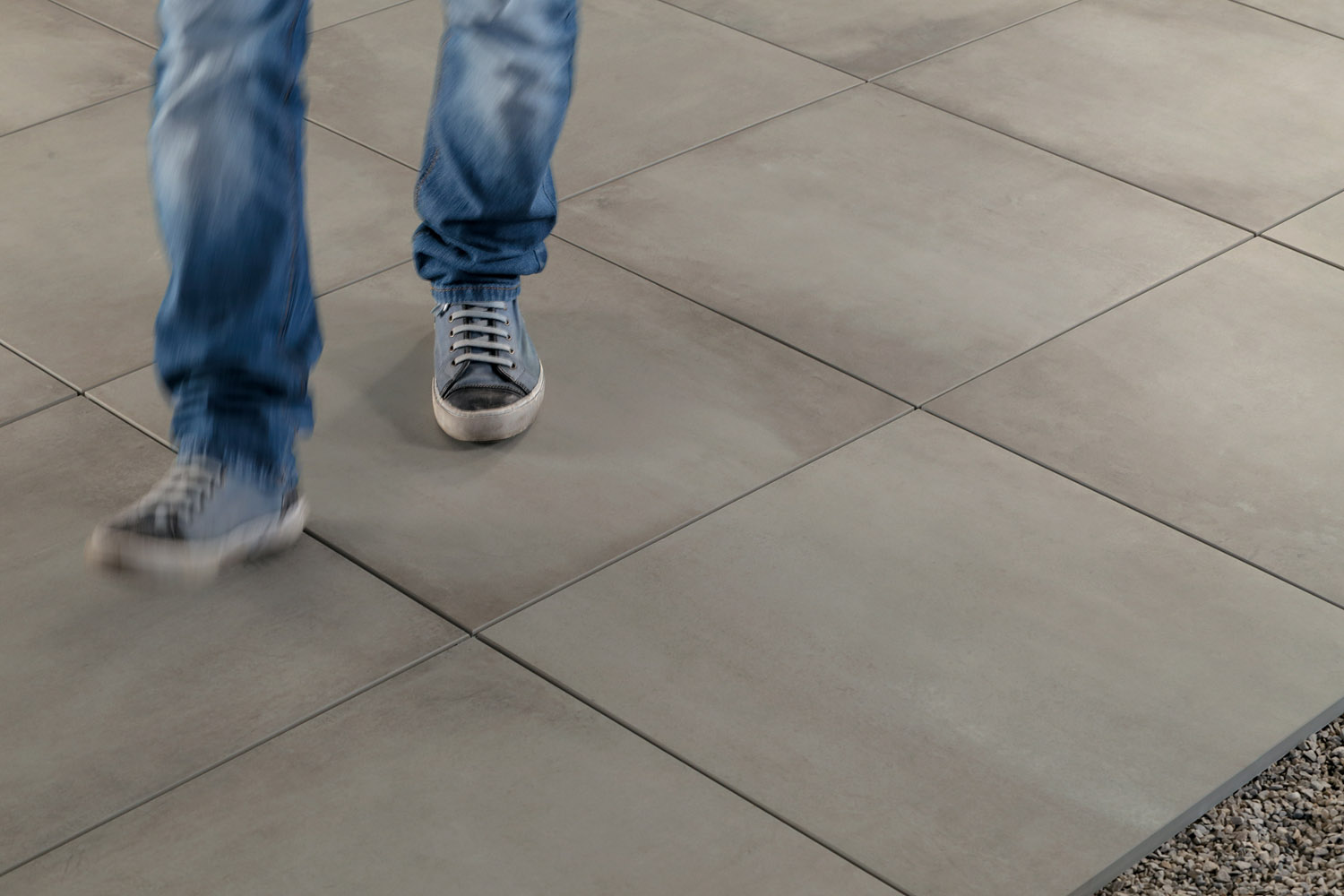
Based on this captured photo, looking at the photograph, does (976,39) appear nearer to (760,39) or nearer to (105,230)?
(760,39)

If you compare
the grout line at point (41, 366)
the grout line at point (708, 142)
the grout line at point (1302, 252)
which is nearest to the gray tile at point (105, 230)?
the grout line at point (41, 366)

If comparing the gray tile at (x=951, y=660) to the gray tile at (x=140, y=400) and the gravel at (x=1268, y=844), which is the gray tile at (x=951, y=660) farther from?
the gray tile at (x=140, y=400)

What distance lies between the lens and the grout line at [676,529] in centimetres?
144

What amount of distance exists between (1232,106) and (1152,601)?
1.20 metres

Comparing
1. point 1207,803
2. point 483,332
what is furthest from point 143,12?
point 1207,803

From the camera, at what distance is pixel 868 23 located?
2666mm

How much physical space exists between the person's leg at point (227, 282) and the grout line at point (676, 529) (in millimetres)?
230

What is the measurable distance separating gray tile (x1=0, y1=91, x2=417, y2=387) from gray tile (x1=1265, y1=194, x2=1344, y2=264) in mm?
1136

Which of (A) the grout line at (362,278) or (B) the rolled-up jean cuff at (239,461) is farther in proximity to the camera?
(A) the grout line at (362,278)

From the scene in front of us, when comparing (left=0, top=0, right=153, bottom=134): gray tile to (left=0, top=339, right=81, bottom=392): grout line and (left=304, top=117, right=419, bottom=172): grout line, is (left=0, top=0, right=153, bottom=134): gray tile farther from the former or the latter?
(left=0, top=339, right=81, bottom=392): grout line

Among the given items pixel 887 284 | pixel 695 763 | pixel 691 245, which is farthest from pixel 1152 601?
pixel 691 245

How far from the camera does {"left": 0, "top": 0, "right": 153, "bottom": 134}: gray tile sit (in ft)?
7.67

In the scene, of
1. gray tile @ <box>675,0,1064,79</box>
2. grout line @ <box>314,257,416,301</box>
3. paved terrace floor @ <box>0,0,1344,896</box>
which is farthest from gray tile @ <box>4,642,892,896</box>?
gray tile @ <box>675,0,1064,79</box>

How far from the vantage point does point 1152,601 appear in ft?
4.87
